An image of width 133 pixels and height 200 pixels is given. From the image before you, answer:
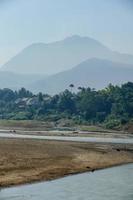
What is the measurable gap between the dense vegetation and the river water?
101738mm

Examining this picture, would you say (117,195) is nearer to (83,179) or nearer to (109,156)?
(83,179)

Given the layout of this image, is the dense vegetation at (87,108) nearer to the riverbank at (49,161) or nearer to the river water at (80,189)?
the riverbank at (49,161)

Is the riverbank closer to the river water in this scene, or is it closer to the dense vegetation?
the river water

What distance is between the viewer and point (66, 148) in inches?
2512

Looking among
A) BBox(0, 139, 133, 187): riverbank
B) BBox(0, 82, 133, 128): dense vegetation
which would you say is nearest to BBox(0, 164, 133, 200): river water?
BBox(0, 139, 133, 187): riverbank

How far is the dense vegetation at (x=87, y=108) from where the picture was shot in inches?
6201

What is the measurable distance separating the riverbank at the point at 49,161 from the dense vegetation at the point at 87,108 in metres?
84.3

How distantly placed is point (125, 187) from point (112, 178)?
493cm

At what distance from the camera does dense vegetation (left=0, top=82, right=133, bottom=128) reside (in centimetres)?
15750

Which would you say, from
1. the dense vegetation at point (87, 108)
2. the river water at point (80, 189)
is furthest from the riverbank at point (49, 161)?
the dense vegetation at point (87, 108)

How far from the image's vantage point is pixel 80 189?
36531 mm

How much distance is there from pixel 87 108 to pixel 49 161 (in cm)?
11819

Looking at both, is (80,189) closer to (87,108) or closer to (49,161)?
(49,161)

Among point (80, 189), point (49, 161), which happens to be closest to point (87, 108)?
point (49, 161)
